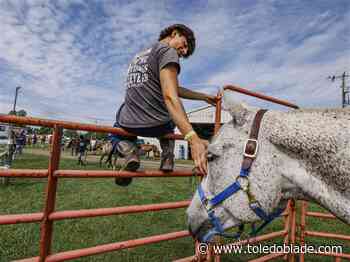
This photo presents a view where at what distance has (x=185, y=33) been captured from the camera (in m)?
2.46

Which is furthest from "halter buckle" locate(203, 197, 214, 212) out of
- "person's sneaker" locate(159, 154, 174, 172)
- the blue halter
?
"person's sneaker" locate(159, 154, 174, 172)

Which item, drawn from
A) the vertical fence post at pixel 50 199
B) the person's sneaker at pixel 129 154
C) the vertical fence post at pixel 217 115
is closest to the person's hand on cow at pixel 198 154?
the person's sneaker at pixel 129 154

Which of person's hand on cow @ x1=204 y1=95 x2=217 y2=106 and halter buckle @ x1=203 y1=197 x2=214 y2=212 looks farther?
person's hand on cow @ x1=204 y1=95 x2=217 y2=106

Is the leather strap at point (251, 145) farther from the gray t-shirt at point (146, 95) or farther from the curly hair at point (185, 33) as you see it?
the curly hair at point (185, 33)

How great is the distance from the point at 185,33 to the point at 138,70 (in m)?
0.57

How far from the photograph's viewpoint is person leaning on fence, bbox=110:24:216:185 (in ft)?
6.29

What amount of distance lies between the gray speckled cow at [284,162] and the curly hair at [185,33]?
869 millimetres

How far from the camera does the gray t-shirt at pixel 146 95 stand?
7.17 ft

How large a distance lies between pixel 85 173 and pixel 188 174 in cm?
106

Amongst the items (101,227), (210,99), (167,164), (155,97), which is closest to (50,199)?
(167,164)

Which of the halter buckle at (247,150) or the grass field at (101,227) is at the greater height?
the halter buckle at (247,150)

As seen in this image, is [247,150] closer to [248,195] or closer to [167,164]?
[248,195]

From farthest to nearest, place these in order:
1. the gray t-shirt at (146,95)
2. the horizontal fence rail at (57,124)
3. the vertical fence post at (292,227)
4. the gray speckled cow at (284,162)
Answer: the vertical fence post at (292,227), the gray t-shirt at (146,95), the horizontal fence rail at (57,124), the gray speckled cow at (284,162)

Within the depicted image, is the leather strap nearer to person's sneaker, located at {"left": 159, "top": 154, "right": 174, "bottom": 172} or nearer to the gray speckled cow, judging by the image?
the gray speckled cow
